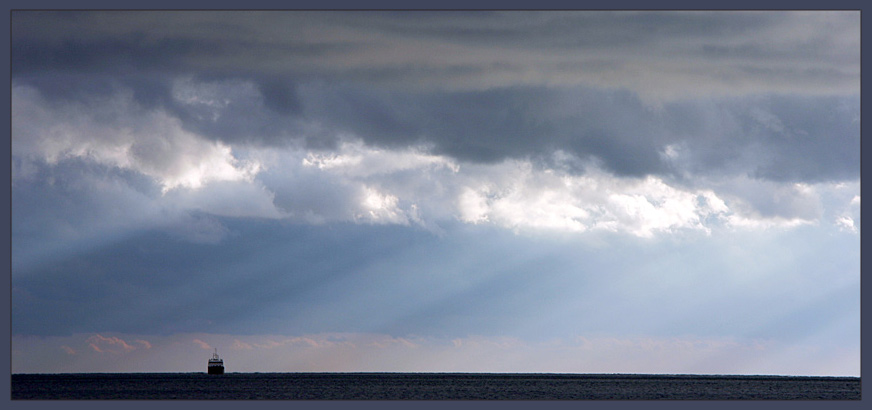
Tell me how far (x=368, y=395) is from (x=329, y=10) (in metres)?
83.9

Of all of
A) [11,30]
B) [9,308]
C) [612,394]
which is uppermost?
[11,30]

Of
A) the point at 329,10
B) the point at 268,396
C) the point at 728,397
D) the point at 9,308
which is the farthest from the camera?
the point at 728,397

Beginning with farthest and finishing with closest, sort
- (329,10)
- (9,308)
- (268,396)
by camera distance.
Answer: (268,396)
(329,10)
(9,308)

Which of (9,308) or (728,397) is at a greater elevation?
(9,308)

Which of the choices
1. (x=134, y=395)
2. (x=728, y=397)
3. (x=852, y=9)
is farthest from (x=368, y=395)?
(x=852, y=9)

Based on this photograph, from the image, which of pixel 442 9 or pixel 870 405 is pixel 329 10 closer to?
pixel 442 9

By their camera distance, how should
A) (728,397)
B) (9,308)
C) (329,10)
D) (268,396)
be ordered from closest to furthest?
(9,308) < (329,10) < (268,396) < (728,397)

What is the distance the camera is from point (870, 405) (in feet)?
299

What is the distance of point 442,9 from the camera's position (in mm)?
77500

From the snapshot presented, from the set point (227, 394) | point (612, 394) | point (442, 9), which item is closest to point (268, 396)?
point (227, 394)

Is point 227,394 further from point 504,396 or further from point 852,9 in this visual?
point 852,9

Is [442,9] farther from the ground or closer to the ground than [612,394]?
farther from the ground

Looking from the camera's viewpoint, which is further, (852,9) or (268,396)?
(268,396)

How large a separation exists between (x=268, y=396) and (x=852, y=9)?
4175 inches
